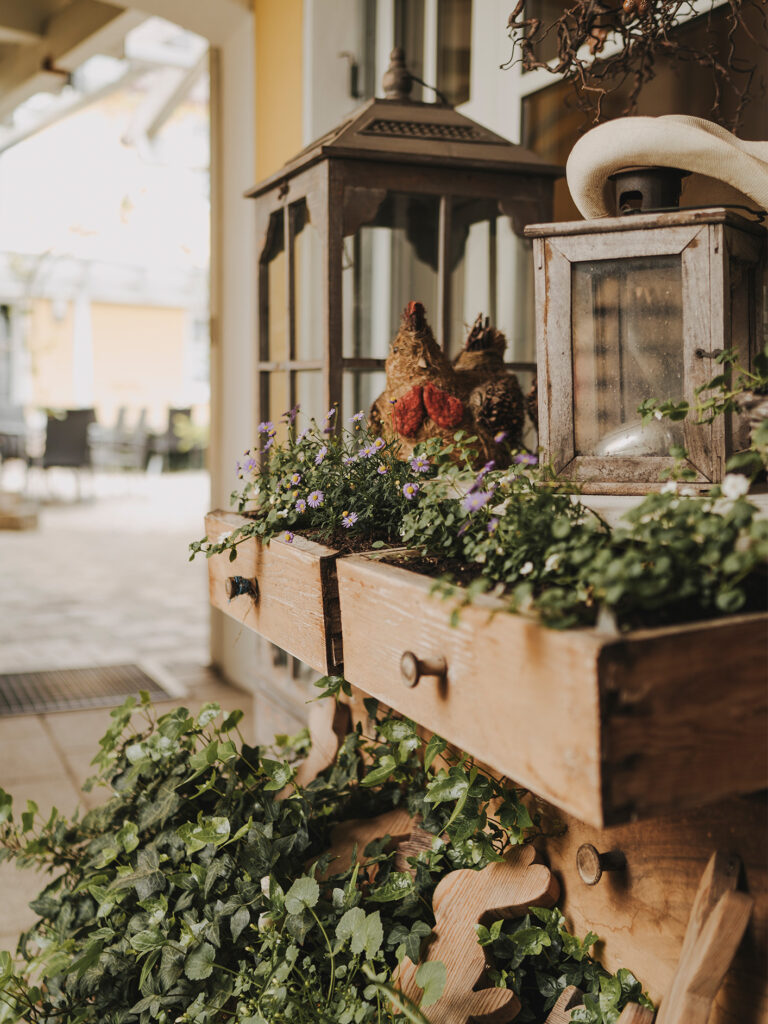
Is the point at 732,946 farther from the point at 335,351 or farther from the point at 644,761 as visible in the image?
the point at 335,351

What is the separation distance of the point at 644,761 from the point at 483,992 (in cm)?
51

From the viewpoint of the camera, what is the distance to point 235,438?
3.05 meters

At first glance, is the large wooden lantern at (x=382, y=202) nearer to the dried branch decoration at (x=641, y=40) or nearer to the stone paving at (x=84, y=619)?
the dried branch decoration at (x=641, y=40)

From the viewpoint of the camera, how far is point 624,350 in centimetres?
108

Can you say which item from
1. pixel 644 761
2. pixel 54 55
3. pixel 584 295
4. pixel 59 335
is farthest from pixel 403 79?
pixel 59 335

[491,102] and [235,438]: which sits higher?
[491,102]

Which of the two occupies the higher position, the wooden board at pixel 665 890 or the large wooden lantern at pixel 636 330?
the large wooden lantern at pixel 636 330

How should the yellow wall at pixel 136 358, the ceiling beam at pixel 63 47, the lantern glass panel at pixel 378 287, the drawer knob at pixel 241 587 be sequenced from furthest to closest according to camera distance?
the yellow wall at pixel 136 358 → the ceiling beam at pixel 63 47 → the lantern glass panel at pixel 378 287 → the drawer knob at pixel 241 587

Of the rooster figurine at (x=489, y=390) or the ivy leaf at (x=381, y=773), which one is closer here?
the ivy leaf at (x=381, y=773)

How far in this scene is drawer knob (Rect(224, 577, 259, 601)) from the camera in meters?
1.21

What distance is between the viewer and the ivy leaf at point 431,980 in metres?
0.96

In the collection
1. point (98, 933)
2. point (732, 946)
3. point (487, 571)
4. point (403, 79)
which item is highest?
point (403, 79)

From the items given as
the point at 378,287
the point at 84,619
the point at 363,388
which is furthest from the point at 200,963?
the point at 84,619

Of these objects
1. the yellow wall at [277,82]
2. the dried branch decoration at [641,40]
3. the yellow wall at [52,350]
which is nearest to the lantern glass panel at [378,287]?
the yellow wall at [277,82]
